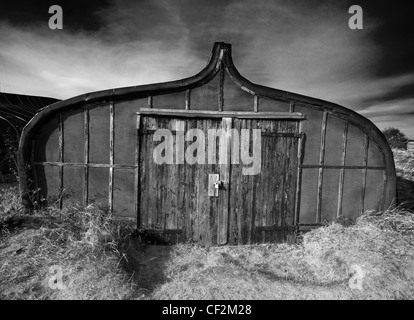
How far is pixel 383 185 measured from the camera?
236 inches

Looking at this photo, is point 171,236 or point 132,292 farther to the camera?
point 171,236

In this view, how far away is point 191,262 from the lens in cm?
508

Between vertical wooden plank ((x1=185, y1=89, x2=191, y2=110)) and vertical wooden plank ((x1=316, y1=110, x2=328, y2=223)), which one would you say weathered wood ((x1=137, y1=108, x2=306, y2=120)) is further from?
vertical wooden plank ((x1=316, y1=110, x2=328, y2=223))

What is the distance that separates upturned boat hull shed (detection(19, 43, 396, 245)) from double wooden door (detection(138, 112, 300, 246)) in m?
0.02

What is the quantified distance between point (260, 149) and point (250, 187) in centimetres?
95

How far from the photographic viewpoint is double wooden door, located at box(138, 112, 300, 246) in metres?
5.56

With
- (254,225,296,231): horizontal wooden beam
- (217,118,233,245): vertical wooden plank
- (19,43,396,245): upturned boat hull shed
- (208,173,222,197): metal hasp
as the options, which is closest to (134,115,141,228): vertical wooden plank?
(19,43,396,245): upturned boat hull shed

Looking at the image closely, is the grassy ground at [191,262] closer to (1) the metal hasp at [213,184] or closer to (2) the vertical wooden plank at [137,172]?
(2) the vertical wooden plank at [137,172]

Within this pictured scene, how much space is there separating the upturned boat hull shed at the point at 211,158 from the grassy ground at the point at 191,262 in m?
0.40

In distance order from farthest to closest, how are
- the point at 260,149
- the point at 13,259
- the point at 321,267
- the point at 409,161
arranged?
the point at 409,161 < the point at 260,149 < the point at 321,267 < the point at 13,259

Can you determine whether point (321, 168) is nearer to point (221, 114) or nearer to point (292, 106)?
point (292, 106)
